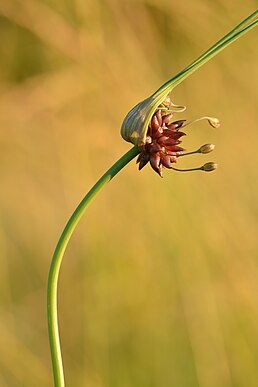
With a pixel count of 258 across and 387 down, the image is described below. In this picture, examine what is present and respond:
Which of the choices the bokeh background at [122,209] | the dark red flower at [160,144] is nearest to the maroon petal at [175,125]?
the dark red flower at [160,144]

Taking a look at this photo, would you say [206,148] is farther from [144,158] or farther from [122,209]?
[122,209]

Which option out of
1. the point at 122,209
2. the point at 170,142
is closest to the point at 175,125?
the point at 170,142

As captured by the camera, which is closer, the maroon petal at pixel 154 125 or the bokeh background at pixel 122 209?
the maroon petal at pixel 154 125

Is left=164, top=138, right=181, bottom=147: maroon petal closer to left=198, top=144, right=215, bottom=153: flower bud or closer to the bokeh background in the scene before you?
left=198, top=144, right=215, bottom=153: flower bud

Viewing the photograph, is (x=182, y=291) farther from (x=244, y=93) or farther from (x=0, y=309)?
(x=244, y=93)

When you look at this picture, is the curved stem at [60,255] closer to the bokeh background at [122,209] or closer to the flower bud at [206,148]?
the flower bud at [206,148]
